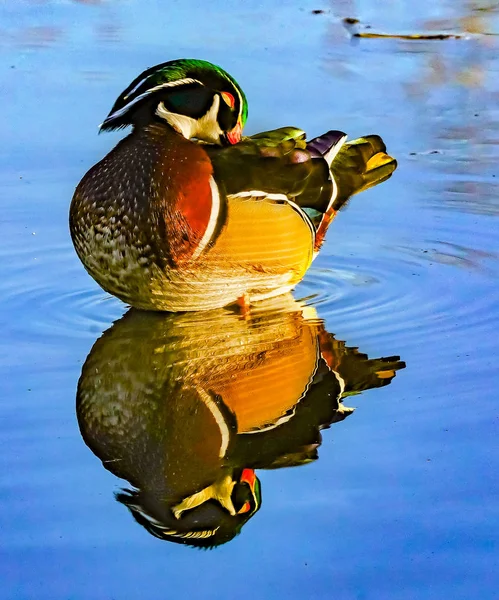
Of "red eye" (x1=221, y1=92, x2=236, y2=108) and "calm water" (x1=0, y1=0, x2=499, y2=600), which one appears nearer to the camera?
"calm water" (x1=0, y1=0, x2=499, y2=600)

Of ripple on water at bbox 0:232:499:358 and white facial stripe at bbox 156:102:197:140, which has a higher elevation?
white facial stripe at bbox 156:102:197:140

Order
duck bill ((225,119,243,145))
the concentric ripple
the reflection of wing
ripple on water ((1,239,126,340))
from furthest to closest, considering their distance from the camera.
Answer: duck bill ((225,119,243,145)) < ripple on water ((1,239,126,340)) < the concentric ripple < the reflection of wing

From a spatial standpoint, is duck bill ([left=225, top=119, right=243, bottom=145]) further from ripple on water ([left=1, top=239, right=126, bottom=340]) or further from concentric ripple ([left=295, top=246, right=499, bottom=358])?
ripple on water ([left=1, top=239, right=126, bottom=340])

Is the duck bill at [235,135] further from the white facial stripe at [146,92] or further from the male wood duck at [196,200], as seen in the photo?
the white facial stripe at [146,92]

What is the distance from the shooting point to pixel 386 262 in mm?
5449

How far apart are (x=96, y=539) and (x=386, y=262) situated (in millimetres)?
2563

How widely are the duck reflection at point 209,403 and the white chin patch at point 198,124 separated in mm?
722

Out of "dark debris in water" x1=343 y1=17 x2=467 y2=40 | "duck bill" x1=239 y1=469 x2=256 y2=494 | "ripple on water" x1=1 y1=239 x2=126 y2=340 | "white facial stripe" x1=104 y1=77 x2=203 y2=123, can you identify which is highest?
"white facial stripe" x1=104 y1=77 x2=203 y2=123

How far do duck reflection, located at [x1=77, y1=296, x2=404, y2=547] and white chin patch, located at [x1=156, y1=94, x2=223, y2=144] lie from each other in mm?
722

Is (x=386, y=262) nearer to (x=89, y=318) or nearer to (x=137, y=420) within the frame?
(x=89, y=318)

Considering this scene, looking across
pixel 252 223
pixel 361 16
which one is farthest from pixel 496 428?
pixel 361 16

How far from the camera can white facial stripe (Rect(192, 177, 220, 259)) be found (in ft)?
15.9

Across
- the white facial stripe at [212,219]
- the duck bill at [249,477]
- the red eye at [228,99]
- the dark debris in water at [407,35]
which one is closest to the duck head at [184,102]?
the red eye at [228,99]

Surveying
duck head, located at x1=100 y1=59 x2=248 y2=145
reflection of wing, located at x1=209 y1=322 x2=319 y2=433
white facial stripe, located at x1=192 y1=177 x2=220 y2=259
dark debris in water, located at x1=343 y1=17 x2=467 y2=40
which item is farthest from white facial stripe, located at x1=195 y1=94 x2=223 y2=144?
dark debris in water, located at x1=343 y1=17 x2=467 y2=40
